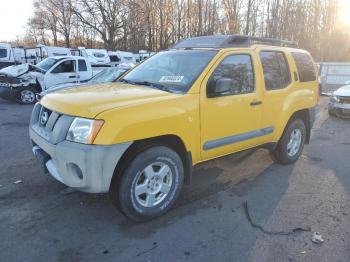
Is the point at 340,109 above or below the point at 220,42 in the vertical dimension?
below

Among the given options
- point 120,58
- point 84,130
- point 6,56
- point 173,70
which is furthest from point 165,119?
point 120,58

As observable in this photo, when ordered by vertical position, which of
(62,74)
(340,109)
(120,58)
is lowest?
(340,109)

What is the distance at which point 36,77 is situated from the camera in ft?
40.5

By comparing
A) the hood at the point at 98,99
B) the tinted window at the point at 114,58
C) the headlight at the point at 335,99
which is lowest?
the headlight at the point at 335,99

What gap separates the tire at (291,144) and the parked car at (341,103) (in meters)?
4.99

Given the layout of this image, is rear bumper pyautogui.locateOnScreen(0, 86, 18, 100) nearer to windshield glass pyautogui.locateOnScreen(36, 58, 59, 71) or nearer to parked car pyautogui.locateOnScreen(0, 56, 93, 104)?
parked car pyautogui.locateOnScreen(0, 56, 93, 104)

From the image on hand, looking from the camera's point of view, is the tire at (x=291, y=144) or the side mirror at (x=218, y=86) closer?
the side mirror at (x=218, y=86)

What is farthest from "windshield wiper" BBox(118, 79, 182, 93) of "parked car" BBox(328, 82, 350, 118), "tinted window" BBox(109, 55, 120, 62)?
"tinted window" BBox(109, 55, 120, 62)

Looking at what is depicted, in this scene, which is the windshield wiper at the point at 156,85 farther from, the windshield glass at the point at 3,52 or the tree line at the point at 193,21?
the tree line at the point at 193,21

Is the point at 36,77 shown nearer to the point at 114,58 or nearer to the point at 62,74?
the point at 62,74

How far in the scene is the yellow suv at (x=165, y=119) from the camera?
3125mm

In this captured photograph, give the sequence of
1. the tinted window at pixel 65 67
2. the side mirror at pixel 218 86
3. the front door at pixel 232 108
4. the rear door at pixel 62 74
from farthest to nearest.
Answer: the tinted window at pixel 65 67 → the rear door at pixel 62 74 → the front door at pixel 232 108 → the side mirror at pixel 218 86

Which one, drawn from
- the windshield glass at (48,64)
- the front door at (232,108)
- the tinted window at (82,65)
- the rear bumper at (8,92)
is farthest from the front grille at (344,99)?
the rear bumper at (8,92)

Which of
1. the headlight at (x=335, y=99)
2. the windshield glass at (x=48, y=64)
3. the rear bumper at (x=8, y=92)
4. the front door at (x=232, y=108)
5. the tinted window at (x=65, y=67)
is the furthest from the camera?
the windshield glass at (x=48, y=64)
